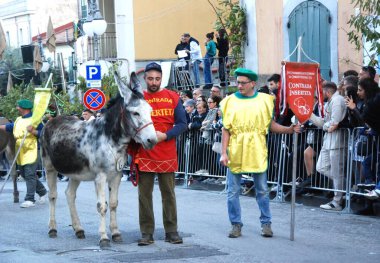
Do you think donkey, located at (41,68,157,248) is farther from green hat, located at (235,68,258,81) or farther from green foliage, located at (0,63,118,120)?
green foliage, located at (0,63,118,120)

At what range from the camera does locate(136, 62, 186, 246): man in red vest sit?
11.2 metres

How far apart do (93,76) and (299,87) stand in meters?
15.7

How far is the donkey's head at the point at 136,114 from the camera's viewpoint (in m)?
10.9

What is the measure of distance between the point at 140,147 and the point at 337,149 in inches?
173

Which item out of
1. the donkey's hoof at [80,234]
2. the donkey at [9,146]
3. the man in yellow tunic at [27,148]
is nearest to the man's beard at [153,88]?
the donkey's hoof at [80,234]

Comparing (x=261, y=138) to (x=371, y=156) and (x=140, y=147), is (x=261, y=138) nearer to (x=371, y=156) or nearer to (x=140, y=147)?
(x=140, y=147)

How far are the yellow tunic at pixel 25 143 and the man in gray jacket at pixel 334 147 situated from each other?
17.1ft

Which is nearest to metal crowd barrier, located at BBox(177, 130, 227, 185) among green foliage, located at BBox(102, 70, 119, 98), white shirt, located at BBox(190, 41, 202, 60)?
white shirt, located at BBox(190, 41, 202, 60)

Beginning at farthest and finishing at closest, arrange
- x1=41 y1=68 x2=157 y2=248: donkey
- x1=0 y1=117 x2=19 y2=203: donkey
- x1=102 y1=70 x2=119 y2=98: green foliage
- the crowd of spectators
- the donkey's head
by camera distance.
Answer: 1. x1=102 y1=70 x2=119 y2=98: green foliage
2. the crowd of spectators
3. x1=0 y1=117 x2=19 y2=203: donkey
4. x1=41 y1=68 x2=157 y2=248: donkey
5. the donkey's head

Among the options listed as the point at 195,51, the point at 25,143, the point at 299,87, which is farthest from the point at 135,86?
the point at 195,51

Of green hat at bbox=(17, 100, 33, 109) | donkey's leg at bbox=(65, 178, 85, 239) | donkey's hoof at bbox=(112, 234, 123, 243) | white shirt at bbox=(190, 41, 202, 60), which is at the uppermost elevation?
white shirt at bbox=(190, 41, 202, 60)

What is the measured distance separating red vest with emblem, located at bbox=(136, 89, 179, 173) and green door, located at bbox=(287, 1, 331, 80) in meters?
9.68

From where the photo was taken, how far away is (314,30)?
21.1m

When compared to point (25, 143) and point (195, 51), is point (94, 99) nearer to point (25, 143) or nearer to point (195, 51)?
point (195, 51)
